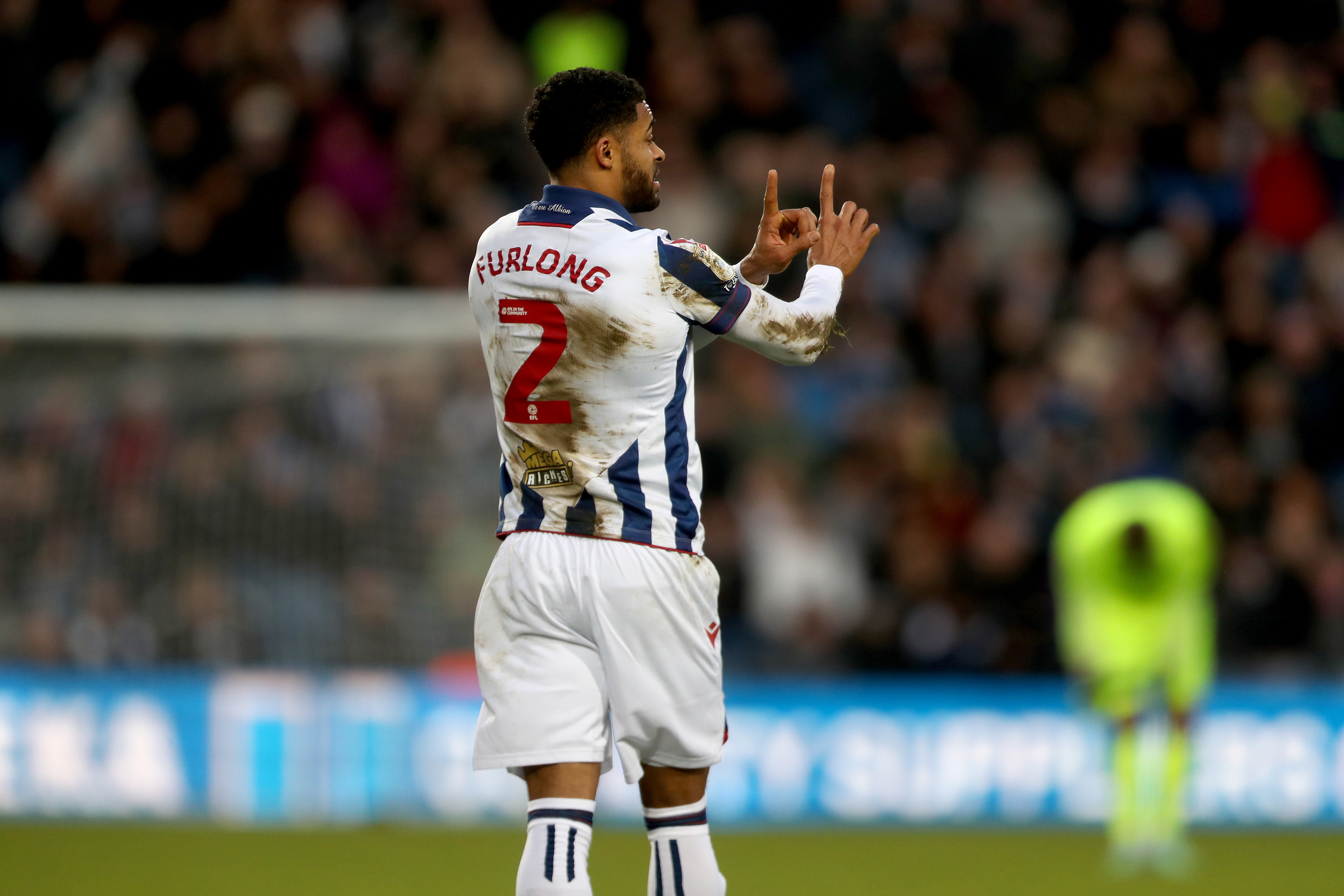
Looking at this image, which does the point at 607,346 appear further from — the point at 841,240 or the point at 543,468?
the point at 841,240

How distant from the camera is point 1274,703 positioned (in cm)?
1123

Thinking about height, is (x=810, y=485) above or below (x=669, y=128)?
below

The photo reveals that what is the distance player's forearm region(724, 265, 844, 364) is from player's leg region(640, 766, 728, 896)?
973 millimetres

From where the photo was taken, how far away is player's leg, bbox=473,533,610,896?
429 centimetres

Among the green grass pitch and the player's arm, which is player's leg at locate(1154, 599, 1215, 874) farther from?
the player's arm

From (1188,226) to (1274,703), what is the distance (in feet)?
10.8

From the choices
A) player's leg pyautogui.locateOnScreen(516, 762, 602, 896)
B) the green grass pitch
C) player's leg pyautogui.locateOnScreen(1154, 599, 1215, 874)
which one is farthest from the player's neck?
player's leg pyautogui.locateOnScreen(1154, 599, 1215, 874)

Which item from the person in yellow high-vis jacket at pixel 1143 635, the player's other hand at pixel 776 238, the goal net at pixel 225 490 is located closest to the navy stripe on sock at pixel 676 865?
the player's other hand at pixel 776 238

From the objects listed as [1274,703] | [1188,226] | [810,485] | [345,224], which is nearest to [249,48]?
[345,224]

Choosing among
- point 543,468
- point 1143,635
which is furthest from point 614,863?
point 543,468

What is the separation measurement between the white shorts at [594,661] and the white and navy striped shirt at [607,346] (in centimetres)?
8

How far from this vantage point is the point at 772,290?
12.2 meters

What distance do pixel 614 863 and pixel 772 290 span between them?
4.45 meters

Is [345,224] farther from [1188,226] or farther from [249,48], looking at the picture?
[1188,226]
